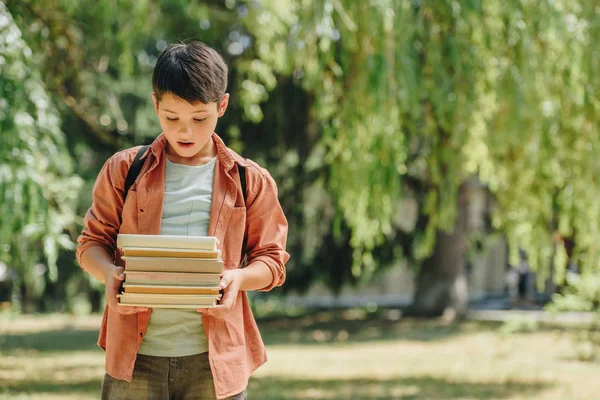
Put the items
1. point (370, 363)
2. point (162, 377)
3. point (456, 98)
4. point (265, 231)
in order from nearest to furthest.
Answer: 1. point (162, 377)
2. point (265, 231)
3. point (456, 98)
4. point (370, 363)

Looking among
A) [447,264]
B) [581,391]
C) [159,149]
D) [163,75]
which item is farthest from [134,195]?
[447,264]

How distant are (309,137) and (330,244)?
2826 mm

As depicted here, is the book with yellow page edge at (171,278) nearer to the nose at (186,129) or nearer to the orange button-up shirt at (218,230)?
the orange button-up shirt at (218,230)

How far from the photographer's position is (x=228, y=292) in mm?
2400

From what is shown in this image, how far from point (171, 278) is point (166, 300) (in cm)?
6

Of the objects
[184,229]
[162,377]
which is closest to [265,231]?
[184,229]

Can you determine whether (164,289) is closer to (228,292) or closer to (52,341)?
(228,292)

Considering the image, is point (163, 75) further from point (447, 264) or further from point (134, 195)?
point (447, 264)

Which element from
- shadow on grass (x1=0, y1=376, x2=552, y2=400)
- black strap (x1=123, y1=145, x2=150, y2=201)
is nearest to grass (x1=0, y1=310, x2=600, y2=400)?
shadow on grass (x1=0, y1=376, x2=552, y2=400)

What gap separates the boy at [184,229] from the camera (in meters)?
2.45

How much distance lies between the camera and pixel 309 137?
15.2 m

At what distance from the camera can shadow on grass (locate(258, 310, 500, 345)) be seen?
46.2 ft

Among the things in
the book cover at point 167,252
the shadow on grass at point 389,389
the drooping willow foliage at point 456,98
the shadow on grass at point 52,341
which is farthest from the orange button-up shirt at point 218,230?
the shadow on grass at point 52,341

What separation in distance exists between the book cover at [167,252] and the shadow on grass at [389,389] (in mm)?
5794
